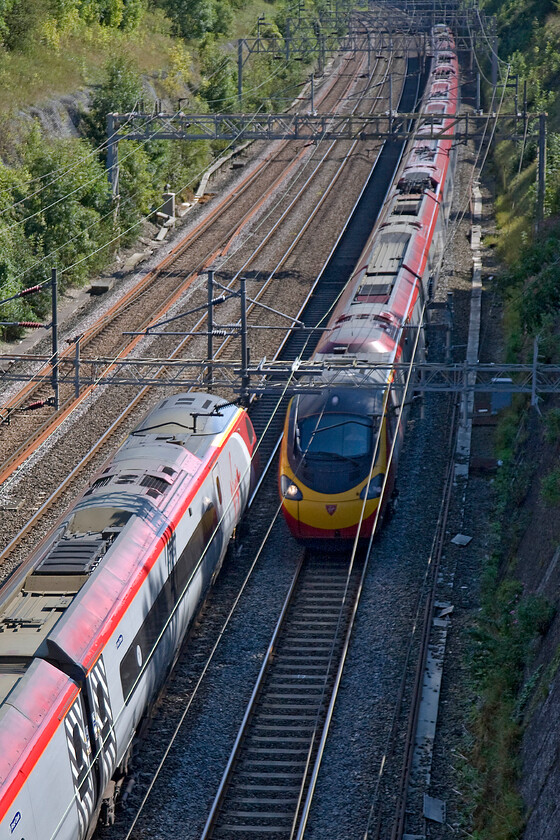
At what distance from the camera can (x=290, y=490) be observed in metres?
19.1

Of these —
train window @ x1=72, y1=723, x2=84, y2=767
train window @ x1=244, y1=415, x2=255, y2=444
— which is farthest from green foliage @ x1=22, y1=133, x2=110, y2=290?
train window @ x1=72, y1=723, x2=84, y2=767

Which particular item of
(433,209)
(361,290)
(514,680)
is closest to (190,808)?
(514,680)

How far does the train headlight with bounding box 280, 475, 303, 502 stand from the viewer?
1902 centimetres

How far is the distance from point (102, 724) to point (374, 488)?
25.6ft

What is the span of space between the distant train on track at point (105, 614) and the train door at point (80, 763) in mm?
22

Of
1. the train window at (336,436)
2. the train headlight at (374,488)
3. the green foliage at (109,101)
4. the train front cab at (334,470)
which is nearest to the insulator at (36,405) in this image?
the train front cab at (334,470)

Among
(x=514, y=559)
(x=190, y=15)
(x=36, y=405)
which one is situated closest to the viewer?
(x=514, y=559)

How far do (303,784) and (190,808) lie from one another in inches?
58.4

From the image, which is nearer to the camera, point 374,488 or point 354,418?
point 374,488

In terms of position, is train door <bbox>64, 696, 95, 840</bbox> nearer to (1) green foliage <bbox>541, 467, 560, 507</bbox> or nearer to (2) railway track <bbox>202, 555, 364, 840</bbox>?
(2) railway track <bbox>202, 555, 364, 840</bbox>

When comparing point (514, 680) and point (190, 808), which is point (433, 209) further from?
point (190, 808)

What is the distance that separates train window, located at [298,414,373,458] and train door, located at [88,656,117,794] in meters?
7.51

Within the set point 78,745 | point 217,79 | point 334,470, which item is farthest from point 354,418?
point 217,79

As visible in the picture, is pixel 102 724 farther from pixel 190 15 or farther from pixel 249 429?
pixel 190 15
